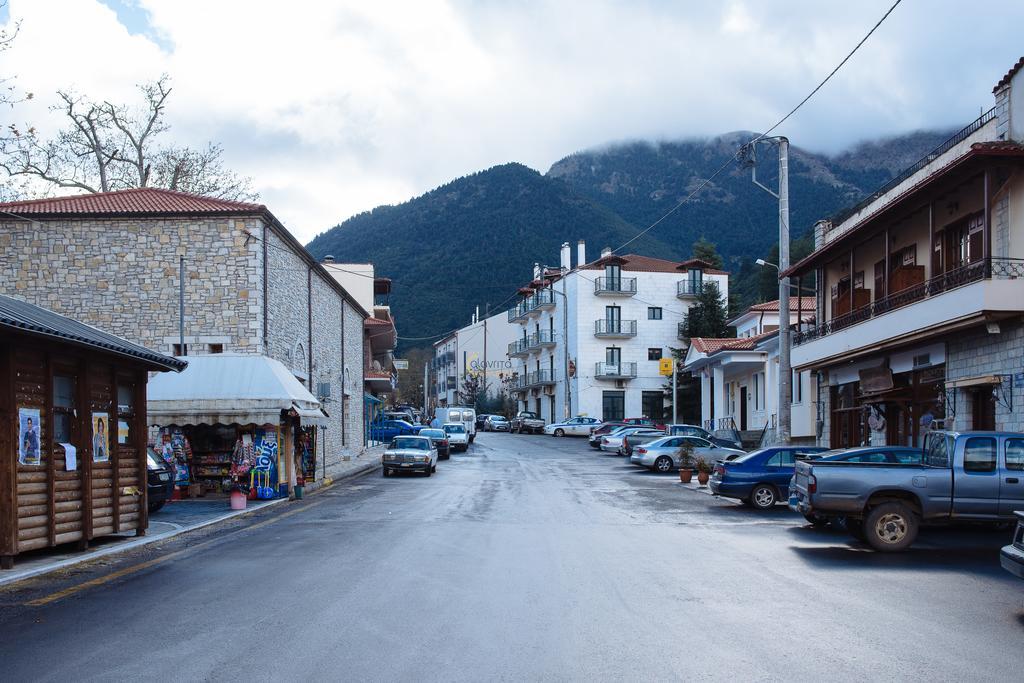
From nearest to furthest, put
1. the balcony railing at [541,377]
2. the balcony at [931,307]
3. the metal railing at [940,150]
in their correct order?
1. the balcony at [931,307]
2. the metal railing at [940,150]
3. the balcony railing at [541,377]

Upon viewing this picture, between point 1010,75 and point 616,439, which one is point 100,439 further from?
point 616,439

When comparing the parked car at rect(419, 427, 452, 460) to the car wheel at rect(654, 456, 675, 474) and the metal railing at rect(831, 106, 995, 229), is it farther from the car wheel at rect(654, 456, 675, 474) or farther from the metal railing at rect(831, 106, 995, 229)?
the metal railing at rect(831, 106, 995, 229)

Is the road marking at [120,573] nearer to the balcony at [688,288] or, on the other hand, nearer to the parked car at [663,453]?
the parked car at [663,453]

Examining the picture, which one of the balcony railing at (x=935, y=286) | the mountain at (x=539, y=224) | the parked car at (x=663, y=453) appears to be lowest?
the parked car at (x=663, y=453)

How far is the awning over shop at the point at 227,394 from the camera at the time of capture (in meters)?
23.5

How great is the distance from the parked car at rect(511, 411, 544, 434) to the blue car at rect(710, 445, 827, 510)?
5304cm

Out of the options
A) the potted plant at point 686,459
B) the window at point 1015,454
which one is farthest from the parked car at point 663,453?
the window at point 1015,454

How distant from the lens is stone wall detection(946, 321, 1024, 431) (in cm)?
1917

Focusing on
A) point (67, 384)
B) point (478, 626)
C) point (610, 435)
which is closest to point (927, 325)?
point (478, 626)

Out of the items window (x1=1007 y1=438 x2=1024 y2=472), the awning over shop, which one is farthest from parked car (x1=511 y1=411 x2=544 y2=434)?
window (x1=1007 y1=438 x2=1024 y2=472)

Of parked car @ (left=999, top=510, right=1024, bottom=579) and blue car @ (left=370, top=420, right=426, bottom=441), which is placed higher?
parked car @ (left=999, top=510, right=1024, bottom=579)

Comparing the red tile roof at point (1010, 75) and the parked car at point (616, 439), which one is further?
the parked car at point (616, 439)

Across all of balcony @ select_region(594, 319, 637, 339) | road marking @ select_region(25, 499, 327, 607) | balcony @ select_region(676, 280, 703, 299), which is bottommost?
road marking @ select_region(25, 499, 327, 607)

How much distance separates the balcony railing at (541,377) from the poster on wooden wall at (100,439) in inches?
2775
